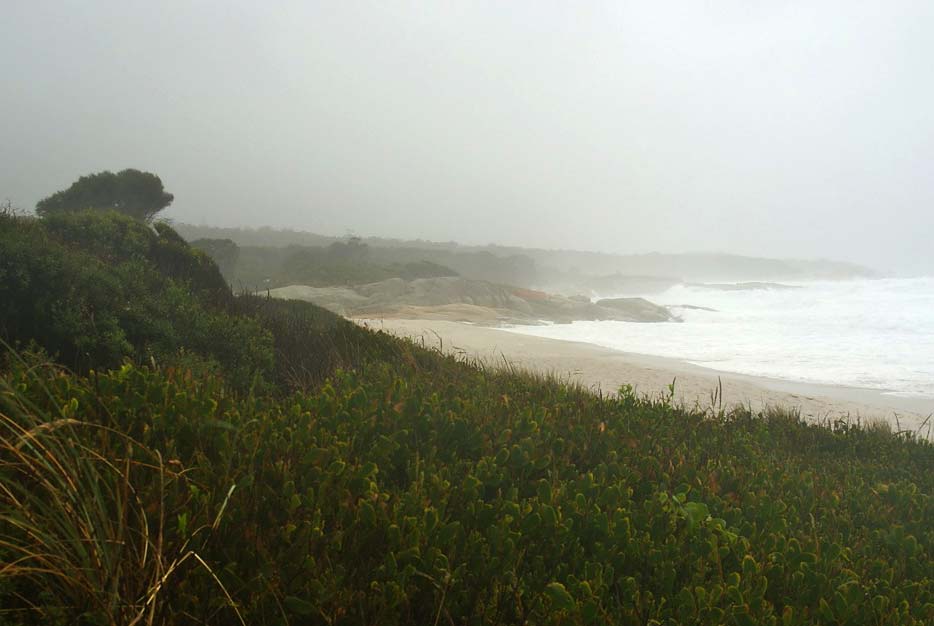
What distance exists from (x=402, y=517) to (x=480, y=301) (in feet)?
96.4

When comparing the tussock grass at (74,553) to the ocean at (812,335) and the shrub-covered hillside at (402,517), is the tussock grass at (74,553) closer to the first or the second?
the shrub-covered hillside at (402,517)

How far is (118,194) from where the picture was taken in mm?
19438

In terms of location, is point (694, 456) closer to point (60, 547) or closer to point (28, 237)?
point (60, 547)

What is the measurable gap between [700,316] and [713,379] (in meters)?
24.3

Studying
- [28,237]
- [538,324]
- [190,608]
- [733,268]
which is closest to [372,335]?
[28,237]

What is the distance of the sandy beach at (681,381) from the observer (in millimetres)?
9750

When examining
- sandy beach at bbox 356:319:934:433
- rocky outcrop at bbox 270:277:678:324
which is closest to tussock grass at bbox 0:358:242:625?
sandy beach at bbox 356:319:934:433

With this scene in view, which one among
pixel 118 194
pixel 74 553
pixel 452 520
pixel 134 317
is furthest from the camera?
pixel 118 194

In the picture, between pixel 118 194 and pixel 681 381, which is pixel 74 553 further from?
pixel 118 194

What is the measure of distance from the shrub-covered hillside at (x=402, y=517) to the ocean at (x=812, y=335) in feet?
37.6

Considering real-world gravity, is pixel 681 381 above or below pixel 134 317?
below

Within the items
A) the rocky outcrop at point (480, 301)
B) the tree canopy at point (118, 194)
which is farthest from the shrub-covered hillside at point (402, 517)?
the rocky outcrop at point (480, 301)

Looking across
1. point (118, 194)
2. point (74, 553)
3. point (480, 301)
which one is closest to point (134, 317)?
point (74, 553)

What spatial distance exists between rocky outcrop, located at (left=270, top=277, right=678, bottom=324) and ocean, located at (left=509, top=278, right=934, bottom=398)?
2.24 m
